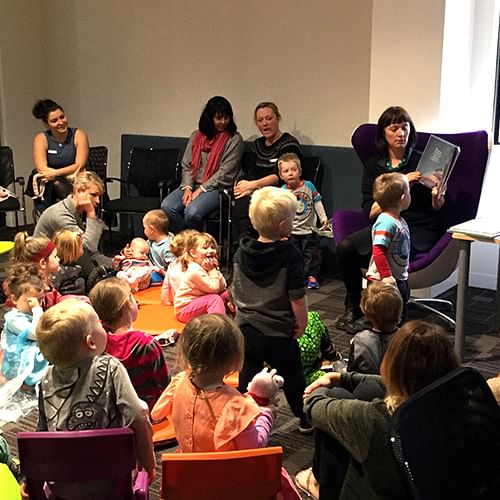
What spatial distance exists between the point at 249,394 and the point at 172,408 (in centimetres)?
26

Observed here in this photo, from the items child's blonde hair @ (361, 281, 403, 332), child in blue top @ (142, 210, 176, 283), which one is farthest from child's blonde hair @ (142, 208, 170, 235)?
child's blonde hair @ (361, 281, 403, 332)

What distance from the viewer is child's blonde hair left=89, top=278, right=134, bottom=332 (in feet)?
8.93

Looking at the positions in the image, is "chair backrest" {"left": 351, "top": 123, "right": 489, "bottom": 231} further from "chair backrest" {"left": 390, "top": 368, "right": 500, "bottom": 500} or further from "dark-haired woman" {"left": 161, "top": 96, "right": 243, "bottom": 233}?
"chair backrest" {"left": 390, "top": 368, "right": 500, "bottom": 500}

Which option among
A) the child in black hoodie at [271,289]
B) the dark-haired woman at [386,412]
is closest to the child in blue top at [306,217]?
the child in black hoodie at [271,289]

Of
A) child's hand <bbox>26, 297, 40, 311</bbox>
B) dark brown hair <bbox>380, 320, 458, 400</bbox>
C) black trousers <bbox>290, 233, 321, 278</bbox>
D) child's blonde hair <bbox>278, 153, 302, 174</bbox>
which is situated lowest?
black trousers <bbox>290, 233, 321, 278</bbox>

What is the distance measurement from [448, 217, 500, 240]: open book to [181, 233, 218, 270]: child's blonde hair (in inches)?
54.4

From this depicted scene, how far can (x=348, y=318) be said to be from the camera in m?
4.38

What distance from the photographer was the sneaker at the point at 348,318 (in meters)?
4.36

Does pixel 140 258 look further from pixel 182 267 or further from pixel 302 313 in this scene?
pixel 302 313

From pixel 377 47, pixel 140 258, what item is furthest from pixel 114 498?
pixel 377 47

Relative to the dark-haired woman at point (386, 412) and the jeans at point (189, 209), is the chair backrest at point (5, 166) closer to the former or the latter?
the jeans at point (189, 209)

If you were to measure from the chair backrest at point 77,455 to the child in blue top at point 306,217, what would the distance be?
356cm

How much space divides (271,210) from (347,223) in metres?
1.88

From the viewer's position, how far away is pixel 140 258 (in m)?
5.14
